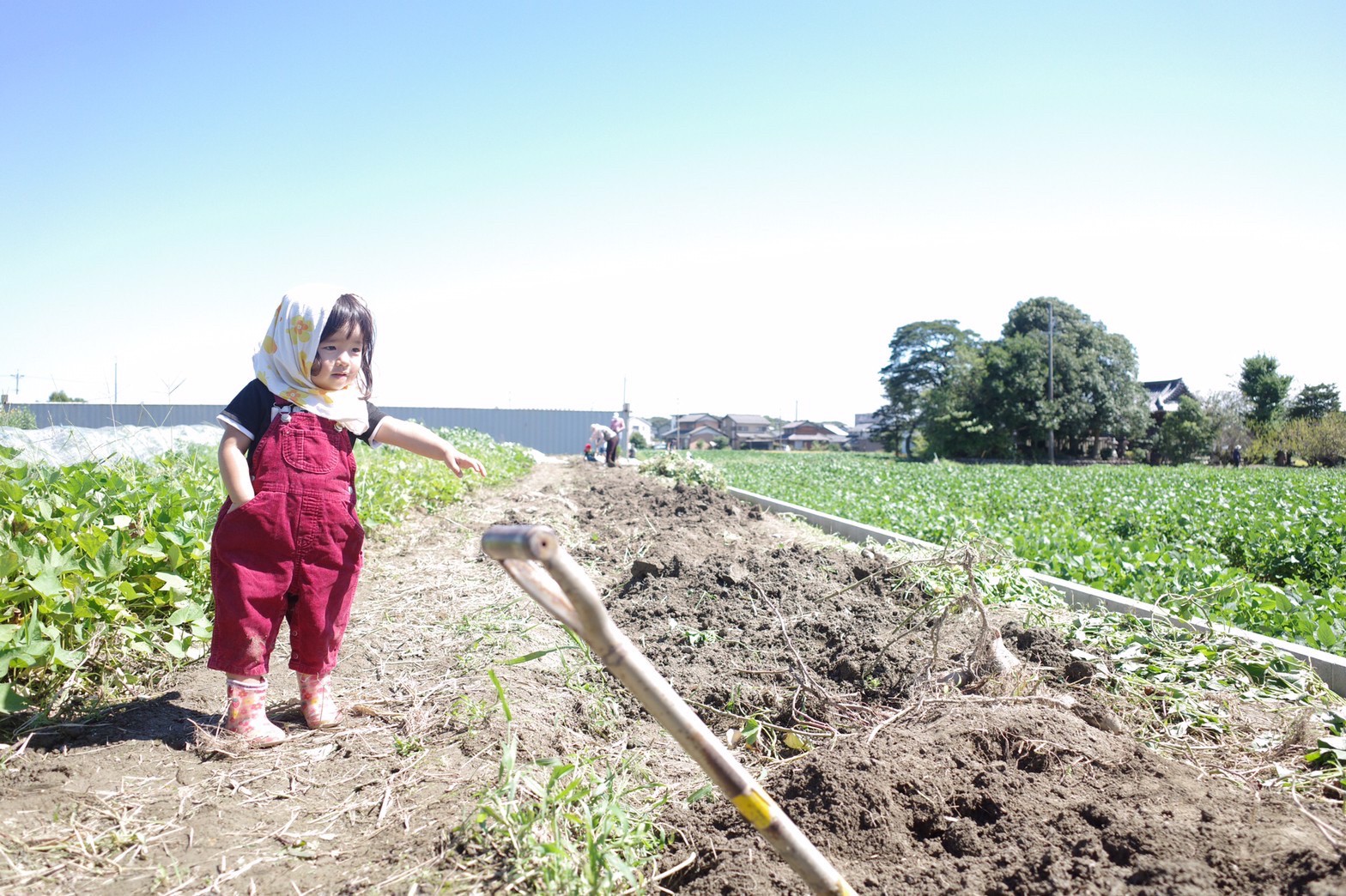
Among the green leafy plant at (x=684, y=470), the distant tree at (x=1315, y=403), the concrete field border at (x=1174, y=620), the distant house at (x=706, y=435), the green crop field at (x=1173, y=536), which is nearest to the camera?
the concrete field border at (x=1174, y=620)

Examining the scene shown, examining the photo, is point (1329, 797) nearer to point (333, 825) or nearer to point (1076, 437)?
point (333, 825)

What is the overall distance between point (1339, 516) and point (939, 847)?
28.6 ft

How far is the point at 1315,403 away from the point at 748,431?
67.9 m

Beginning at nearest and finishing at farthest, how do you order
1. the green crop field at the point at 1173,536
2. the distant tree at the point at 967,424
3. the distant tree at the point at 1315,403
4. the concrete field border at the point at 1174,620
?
the concrete field border at the point at 1174,620 < the green crop field at the point at 1173,536 < the distant tree at the point at 1315,403 < the distant tree at the point at 967,424

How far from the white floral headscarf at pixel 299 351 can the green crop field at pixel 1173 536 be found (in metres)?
4.10

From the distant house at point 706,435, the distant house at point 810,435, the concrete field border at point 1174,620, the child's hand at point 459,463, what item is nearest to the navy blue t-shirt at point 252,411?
the child's hand at point 459,463

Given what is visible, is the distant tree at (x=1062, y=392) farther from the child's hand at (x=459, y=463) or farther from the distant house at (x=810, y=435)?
the child's hand at (x=459, y=463)

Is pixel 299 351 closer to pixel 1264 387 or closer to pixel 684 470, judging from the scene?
pixel 684 470

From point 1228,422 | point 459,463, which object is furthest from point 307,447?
point 1228,422

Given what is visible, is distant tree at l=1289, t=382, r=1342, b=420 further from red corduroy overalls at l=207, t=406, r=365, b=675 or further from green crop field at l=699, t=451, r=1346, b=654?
red corduroy overalls at l=207, t=406, r=365, b=675

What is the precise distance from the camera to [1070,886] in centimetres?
163

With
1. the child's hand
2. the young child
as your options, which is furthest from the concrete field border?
the young child

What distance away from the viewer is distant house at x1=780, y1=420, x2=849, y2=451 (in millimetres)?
90438

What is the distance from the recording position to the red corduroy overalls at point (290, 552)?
2.50 metres
